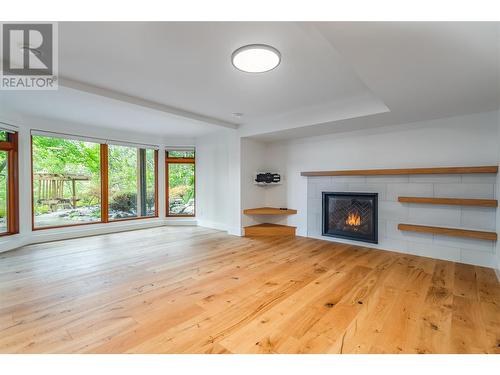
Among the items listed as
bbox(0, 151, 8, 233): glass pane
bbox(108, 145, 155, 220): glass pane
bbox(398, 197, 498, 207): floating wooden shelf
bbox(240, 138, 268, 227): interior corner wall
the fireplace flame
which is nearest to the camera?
bbox(398, 197, 498, 207): floating wooden shelf

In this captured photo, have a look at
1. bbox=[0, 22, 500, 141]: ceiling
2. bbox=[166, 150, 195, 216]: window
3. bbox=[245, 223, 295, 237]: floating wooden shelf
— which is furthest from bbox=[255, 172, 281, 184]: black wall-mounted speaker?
bbox=[166, 150, 195, 216]: window

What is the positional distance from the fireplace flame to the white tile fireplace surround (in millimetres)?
317

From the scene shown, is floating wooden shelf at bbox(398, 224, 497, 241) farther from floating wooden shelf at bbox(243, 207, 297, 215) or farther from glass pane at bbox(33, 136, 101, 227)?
glass pane at bbox(33, 136, 101, 227)

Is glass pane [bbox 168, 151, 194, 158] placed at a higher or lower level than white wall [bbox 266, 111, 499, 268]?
higher

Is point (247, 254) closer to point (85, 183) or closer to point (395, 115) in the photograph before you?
point (395, 115)

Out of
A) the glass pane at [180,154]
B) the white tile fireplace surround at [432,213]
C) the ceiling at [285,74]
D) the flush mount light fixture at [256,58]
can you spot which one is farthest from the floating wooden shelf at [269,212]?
the flush mount light fixture at [256,58]

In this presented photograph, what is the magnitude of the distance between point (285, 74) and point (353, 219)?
2.79m

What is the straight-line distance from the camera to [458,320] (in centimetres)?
179

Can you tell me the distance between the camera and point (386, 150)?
379cm

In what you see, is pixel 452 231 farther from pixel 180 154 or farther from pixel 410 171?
pixel 180 154

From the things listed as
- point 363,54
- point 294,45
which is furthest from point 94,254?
point 363,54

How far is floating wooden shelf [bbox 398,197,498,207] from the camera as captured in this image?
2.82 metres

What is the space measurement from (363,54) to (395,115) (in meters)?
1.88

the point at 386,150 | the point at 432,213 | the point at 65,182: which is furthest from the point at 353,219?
the point at 65,182
